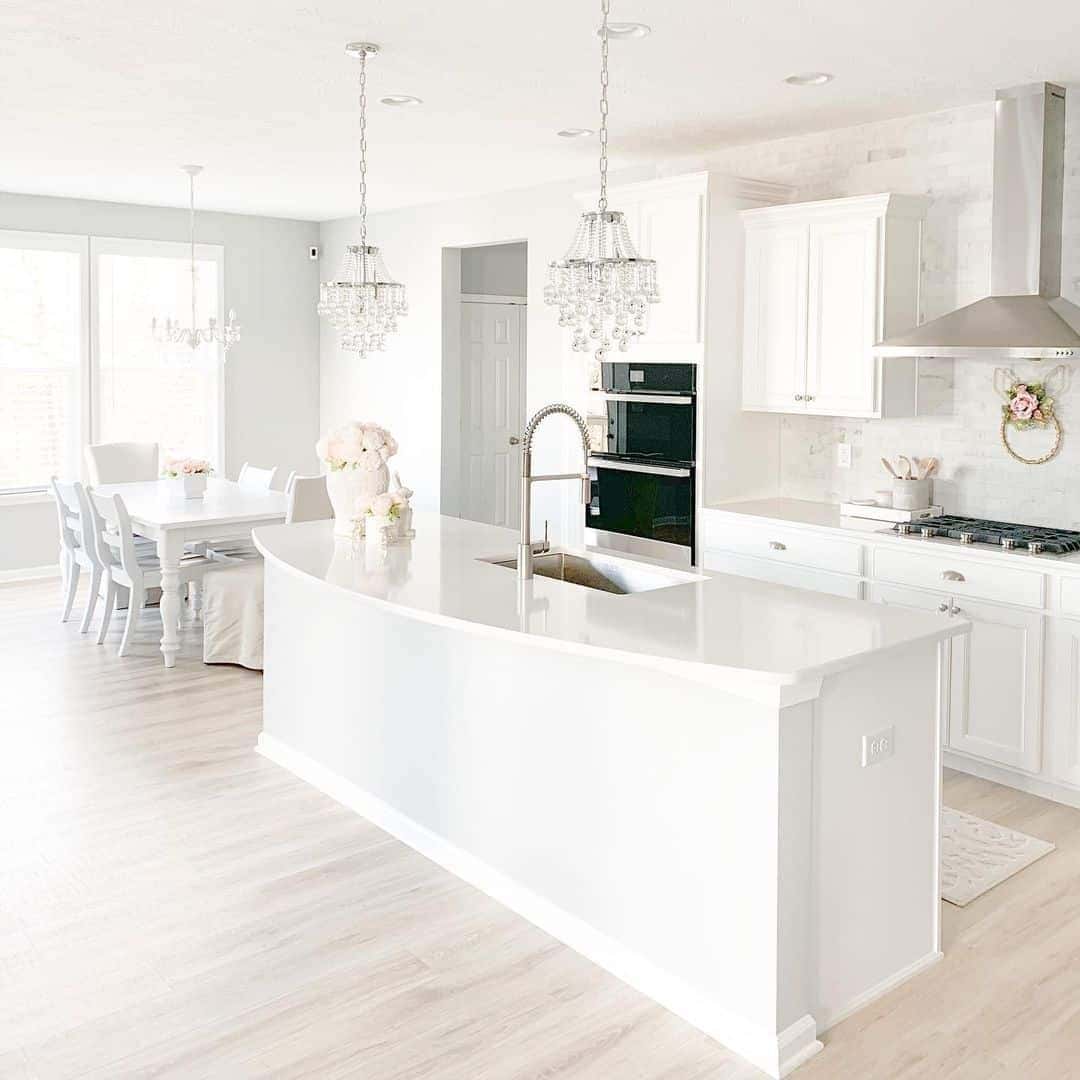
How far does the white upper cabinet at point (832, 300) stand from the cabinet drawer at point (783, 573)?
0.72 m

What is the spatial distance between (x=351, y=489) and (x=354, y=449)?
0.15 m

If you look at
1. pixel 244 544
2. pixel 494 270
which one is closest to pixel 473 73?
pixel 244 544

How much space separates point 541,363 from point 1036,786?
152 inches

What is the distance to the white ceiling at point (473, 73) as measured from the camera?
3.62 meters

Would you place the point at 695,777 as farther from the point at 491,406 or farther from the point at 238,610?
the point at 491,406


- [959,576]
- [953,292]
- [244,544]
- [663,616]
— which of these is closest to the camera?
[663,616]

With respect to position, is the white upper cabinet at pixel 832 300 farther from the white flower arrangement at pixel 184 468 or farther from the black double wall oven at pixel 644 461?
the white flower arrangement at pixel 184 468

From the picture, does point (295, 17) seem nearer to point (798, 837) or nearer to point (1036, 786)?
point (798, 837)

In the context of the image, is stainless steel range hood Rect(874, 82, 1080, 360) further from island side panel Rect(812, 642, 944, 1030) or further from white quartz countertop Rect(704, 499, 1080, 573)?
island side panel Rect(812, 642, 944, 1030)

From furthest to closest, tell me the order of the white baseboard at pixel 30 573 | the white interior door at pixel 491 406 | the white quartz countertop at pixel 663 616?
1. the white interior door at pixel 491 406
2. the white baseboard at pixel 30 573
3. the white quartz countertop at pixel 663 616

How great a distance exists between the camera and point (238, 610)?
5.92 meters

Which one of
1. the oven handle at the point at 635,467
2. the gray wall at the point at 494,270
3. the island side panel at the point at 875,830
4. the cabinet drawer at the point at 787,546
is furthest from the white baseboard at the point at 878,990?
the gray wall at the point at 494,270

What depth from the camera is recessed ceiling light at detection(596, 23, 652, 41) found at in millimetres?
3721

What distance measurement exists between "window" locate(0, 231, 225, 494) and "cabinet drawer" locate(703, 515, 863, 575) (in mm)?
4829
